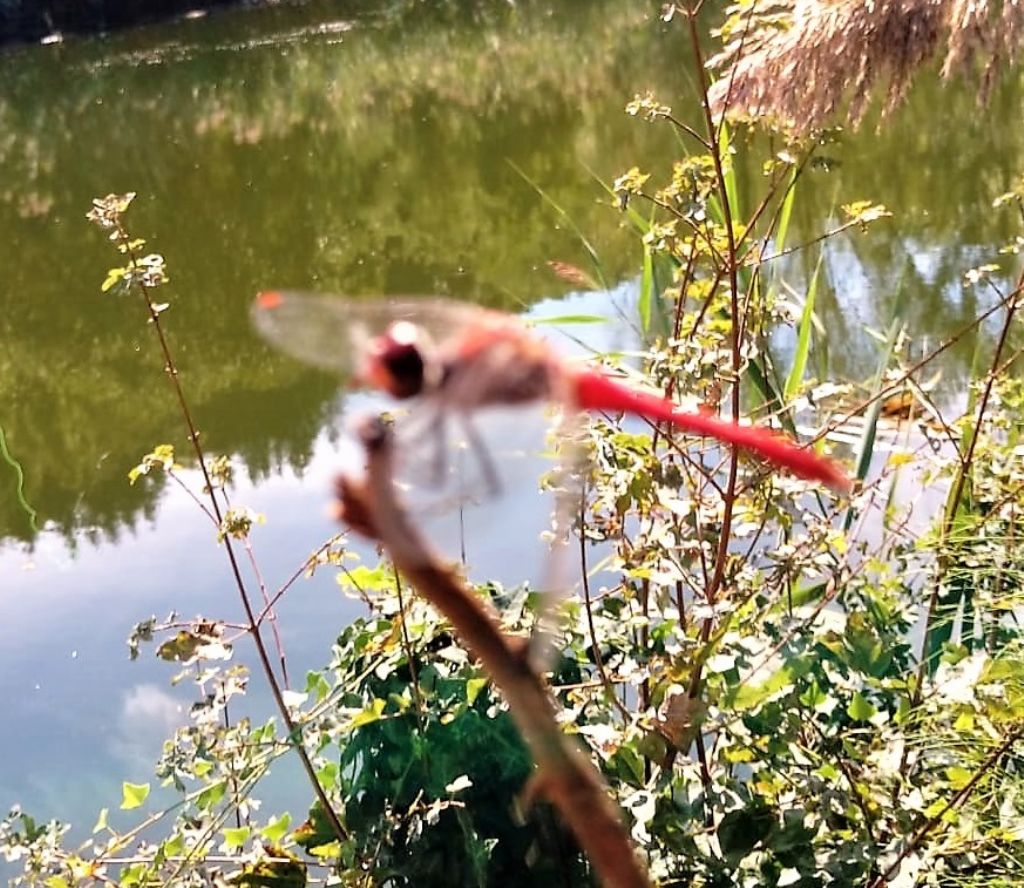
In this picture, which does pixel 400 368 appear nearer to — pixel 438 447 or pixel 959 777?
pixel 438 447

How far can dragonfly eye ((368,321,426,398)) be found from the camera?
0.84 feet

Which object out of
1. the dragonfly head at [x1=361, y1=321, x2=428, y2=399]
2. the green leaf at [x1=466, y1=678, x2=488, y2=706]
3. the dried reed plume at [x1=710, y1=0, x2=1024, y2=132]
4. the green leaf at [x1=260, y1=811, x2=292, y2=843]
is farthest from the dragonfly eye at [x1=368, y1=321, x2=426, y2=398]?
the dried reed plume at [x1=710, y1=0, x2=1024, y2=132]

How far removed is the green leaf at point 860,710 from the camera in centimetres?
102

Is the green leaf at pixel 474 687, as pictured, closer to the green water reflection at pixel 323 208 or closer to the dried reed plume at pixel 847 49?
the green water reflection at pixel 323 208

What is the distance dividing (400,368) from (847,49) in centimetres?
166

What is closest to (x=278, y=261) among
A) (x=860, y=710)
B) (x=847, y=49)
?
(x=847, y=49)

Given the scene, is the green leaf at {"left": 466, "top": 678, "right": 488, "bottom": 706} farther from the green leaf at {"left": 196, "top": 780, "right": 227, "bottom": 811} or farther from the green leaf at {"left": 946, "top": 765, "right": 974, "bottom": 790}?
the green leaf at {"left": 946, "top": 765, "right": 974, "bottom": 790}

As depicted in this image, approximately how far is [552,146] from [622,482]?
→ 5070 millimetres

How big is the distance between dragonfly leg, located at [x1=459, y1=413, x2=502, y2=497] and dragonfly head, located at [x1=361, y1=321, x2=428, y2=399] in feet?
0.05

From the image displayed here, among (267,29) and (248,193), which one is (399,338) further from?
(267,29)

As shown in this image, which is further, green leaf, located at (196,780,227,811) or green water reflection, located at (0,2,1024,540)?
green water reflection, located at (0,2,1024,540)

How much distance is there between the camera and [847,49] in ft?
5.67

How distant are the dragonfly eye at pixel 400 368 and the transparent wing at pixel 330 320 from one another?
0.04ft

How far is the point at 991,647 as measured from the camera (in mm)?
1188
